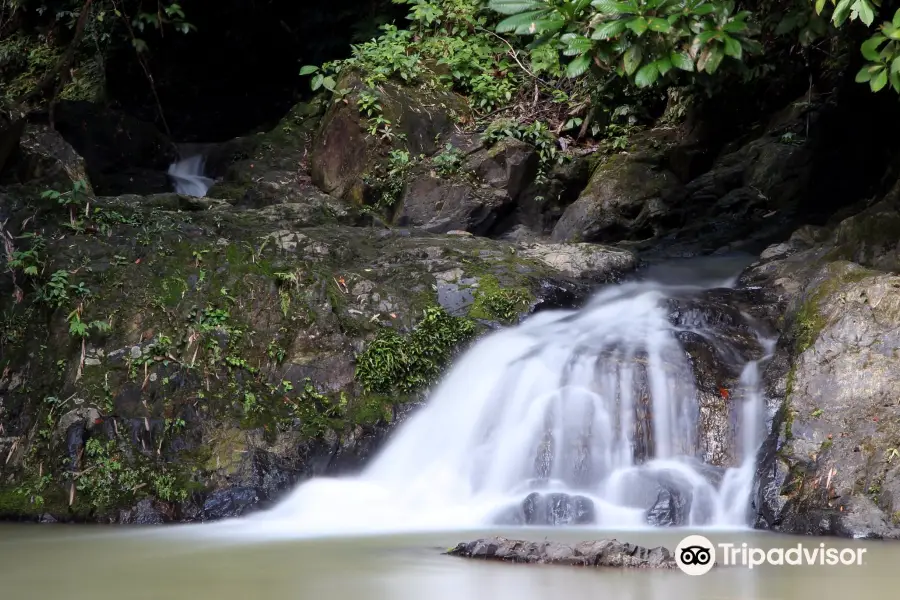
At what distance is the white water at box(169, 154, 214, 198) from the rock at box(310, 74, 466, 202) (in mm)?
1674

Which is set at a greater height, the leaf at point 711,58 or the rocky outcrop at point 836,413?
the leaf at point 711,58

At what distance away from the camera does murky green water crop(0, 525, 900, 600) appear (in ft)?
13.8

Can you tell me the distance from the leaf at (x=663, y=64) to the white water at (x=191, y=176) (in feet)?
29.6

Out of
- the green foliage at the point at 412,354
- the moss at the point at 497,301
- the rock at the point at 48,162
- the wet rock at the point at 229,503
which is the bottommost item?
the wet rock at the point at 229,503

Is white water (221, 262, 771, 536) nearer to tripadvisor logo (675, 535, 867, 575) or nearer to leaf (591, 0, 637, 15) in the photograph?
tripadvisor logo (675, 535, 867, 575)

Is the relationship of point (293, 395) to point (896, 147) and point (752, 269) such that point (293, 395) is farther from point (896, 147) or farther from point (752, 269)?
point (896, 147)

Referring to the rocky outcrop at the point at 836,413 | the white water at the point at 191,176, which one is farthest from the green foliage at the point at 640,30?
the white water at the point at 191,176

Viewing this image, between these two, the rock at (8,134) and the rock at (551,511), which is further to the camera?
the rock at (8,134)

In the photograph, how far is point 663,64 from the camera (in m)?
5.57

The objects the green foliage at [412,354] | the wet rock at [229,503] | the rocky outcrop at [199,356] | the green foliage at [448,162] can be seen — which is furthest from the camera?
the green foliage at [448,162]

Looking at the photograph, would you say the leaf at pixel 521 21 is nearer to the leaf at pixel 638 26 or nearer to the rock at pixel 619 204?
the leaf at pixel 638 26

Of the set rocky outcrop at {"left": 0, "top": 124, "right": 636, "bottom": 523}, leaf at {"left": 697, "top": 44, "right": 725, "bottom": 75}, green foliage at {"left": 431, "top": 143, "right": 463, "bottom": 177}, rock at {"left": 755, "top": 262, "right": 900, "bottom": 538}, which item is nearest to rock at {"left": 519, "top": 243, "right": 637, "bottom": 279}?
rocky outcrop at {"left": 0, "top": 124, "right": 636, "bottom": 523}

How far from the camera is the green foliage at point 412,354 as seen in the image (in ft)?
26.3

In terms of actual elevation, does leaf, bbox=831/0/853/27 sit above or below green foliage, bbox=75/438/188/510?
above
